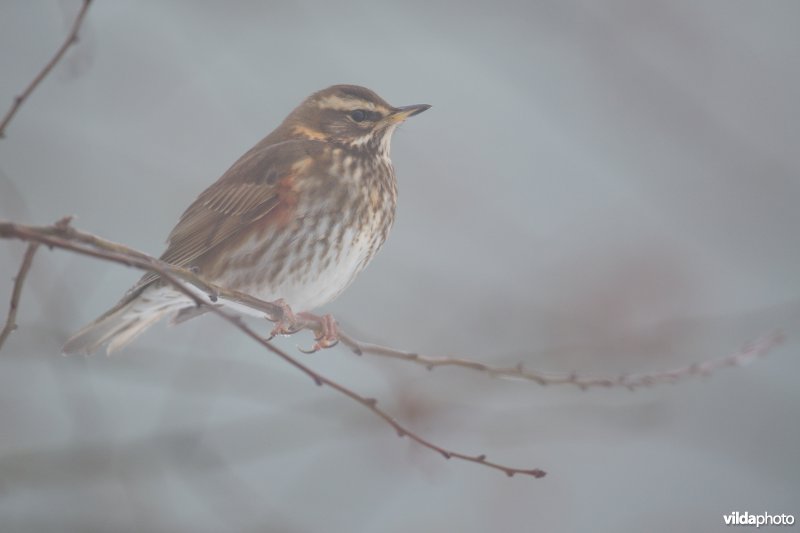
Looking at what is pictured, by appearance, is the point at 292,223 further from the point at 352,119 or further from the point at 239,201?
the point at 352,119

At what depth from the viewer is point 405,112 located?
4.60m

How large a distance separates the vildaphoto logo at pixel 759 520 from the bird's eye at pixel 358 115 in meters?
3.14

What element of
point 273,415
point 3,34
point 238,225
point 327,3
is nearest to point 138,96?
point 3,34

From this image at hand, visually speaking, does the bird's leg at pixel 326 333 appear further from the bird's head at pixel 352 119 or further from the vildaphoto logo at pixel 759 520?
the vildaphoto logo at pixel 759 520

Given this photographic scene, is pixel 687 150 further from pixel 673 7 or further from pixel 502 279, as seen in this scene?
pixel 502 279

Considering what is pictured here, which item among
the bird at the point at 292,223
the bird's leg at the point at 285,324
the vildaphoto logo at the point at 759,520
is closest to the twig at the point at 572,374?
the bird's leg at the point at 285,324

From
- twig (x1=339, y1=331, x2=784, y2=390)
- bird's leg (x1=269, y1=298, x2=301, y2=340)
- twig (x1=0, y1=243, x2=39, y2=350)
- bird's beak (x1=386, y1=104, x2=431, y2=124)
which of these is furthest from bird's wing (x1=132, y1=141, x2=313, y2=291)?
twig (x1=0, y1=243, x2=39, y2=350)

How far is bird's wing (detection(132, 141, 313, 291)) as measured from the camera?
181 inches

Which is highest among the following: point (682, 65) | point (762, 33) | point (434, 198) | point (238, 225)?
point (762, 33)

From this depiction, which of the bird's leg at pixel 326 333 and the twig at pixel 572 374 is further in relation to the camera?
the bird's leg at pixel 326 333

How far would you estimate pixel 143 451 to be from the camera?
443 centimetres

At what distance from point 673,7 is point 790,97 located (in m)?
1.26

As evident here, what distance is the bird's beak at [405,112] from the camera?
4375 mm

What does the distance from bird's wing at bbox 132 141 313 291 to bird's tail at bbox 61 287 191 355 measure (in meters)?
0.21
